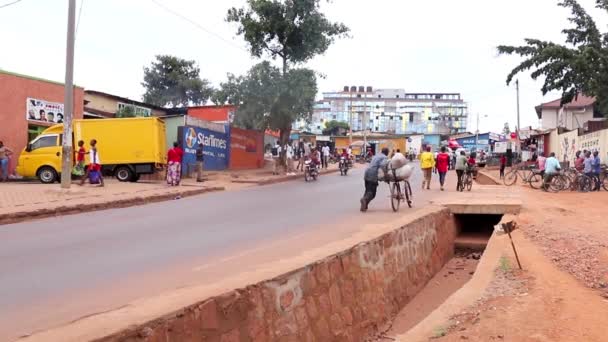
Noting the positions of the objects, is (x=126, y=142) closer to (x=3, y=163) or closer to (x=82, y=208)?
(x=3, y=163)

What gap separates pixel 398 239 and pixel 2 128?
1753 centimetres

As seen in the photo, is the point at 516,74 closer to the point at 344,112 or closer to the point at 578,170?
the point at 578,170

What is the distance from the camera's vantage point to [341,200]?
16.6m

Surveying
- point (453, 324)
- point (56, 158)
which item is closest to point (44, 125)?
point (56, 158)

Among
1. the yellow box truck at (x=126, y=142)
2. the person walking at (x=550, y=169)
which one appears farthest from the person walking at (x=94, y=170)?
the person walking at (x=550, y=169)

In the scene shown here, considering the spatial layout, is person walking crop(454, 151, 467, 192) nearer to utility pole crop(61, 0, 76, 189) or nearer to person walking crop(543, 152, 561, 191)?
person walking crop(543, 152, 561, 191)

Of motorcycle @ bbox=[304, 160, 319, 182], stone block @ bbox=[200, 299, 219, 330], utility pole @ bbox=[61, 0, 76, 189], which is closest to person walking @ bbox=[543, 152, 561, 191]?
motorcycle @ bbox=[304, 160, 319, 182]

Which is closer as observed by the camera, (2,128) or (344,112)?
(2,128)

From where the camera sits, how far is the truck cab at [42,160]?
20188 millimetres

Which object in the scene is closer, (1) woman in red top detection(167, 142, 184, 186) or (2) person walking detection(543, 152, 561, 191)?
(1) woman in red top detection(167, 142, 184, 186)

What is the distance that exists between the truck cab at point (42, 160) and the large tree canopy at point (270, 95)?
1004cm

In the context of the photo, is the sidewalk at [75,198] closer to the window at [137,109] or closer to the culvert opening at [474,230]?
the culvert opening at [474,230]

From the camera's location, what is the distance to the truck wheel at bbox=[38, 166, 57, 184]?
20.3 meters

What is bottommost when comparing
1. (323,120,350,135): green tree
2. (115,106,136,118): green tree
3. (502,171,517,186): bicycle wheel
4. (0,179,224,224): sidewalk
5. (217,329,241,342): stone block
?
(217,329,241,342): stone block
